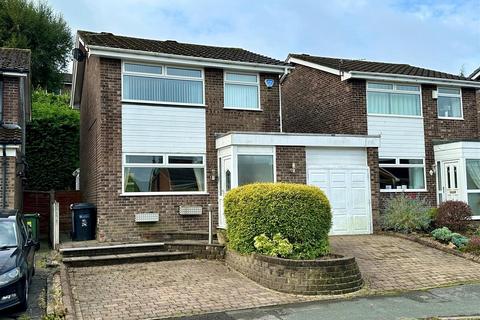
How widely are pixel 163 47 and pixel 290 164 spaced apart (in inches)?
220

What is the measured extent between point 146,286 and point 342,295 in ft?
11.8

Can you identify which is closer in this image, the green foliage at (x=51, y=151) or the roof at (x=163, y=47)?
the roof at (x=163, y=47)

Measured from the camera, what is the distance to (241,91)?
15125 millimetres

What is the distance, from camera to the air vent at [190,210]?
13523 millimetres

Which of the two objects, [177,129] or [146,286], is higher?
[177,129]

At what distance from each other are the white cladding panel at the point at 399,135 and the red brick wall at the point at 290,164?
376 cm

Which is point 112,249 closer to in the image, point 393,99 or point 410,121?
point 393,99

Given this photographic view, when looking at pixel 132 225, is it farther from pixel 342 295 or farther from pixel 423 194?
pixel 423 194

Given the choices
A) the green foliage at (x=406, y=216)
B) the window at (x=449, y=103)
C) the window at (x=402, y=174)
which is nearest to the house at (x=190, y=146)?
the green foliage at (x=406, y=216)

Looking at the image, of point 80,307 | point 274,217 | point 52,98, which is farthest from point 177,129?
point 52,98

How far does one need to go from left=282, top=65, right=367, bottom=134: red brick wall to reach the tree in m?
18.8

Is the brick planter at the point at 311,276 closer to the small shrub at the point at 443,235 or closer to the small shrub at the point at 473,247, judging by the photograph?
the small shrub at the point at 473,247

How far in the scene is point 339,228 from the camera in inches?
558

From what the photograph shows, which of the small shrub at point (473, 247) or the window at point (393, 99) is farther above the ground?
the window at point (393, 99)
